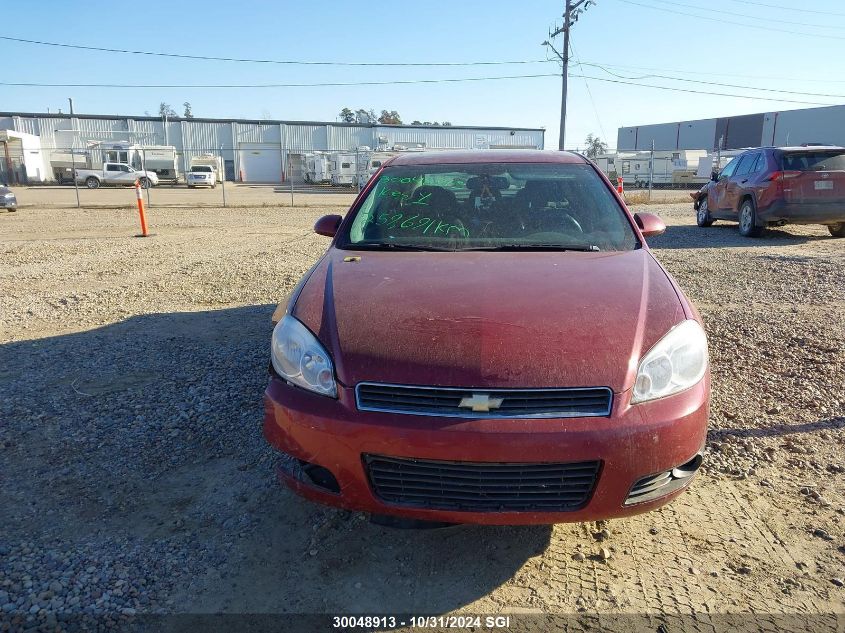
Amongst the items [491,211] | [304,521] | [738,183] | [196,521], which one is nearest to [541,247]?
[491,211]

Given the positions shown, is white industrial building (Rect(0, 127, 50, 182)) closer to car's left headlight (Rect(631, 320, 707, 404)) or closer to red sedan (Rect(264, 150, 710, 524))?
red sedan (Rect(264, 150, 710, 524))

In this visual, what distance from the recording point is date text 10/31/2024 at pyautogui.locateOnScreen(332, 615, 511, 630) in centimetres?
220

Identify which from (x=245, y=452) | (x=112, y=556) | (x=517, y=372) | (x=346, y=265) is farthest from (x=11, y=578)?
(x=517, y=372)

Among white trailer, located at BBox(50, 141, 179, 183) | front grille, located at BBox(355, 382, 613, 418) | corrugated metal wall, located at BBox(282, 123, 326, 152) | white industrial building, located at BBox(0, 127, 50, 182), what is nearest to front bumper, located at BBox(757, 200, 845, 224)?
front grille, located at BBox(355, 382, 613, 418)

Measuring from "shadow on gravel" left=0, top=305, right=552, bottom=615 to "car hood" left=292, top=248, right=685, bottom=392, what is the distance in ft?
2.77

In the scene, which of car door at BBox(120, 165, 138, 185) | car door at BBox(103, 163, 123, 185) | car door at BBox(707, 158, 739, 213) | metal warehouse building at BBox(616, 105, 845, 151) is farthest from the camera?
metal warehouse building at BBox(616, 105, 845, 151)

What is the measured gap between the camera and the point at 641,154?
41188 millimetres

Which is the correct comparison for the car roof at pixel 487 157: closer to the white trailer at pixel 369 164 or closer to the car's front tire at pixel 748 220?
the car's front tire at pixel 748 220

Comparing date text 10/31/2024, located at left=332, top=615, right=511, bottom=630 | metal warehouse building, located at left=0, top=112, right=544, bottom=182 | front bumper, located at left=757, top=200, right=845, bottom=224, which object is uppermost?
metal warehouse building, located at left=0, top=112, right=544, bottom=182

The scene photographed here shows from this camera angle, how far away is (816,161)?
1062 centimetres

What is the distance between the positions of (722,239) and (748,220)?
1.84 feet

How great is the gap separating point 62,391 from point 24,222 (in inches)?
619

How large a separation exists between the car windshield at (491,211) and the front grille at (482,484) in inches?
59.0

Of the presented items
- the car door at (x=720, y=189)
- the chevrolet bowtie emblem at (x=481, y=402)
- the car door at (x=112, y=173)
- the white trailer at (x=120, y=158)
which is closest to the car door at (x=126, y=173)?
the car door at (x=112, y=173)
